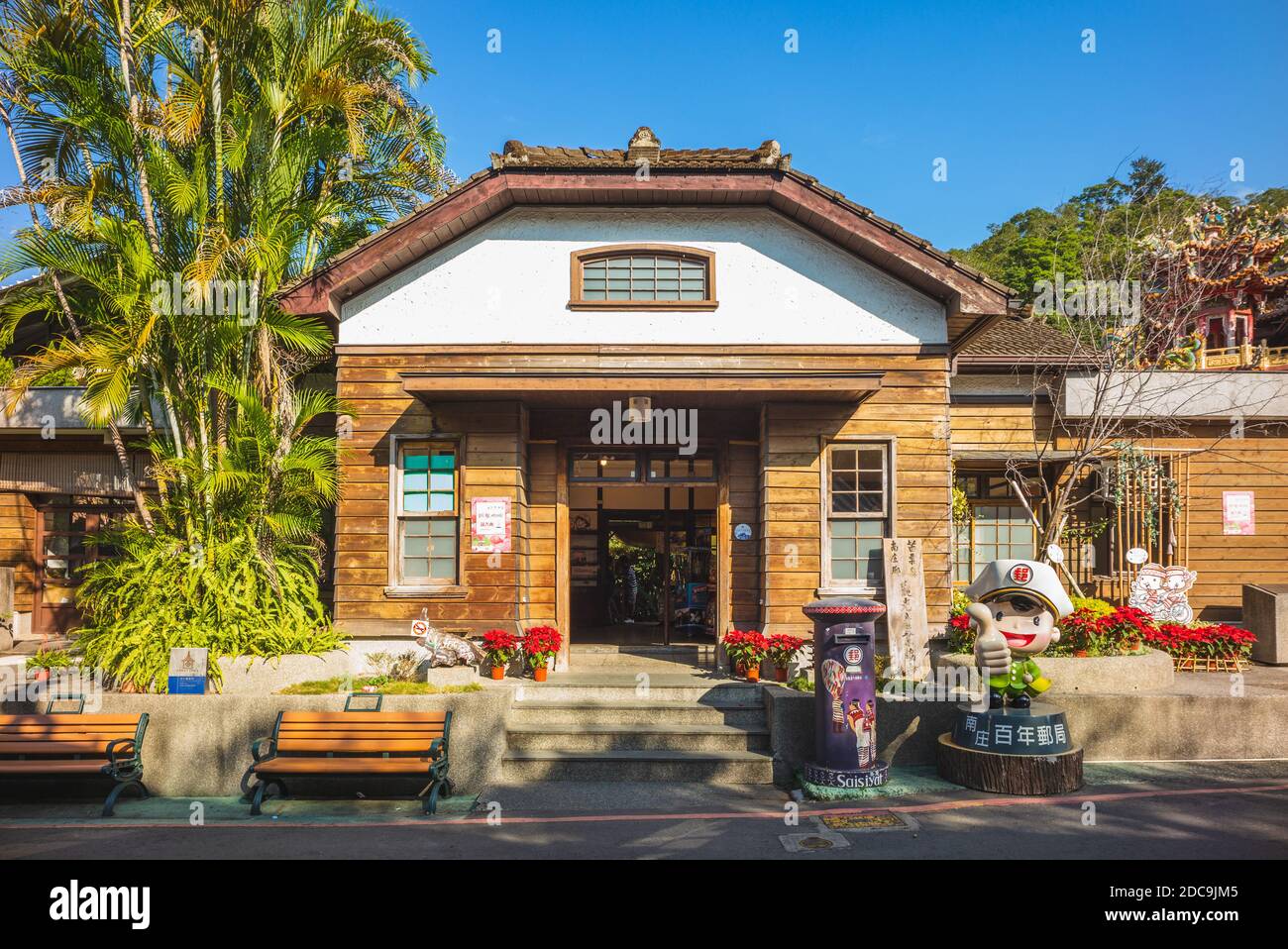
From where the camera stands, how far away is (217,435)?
1041 cm

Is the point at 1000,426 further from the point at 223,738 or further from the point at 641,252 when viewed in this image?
the point at 223,738

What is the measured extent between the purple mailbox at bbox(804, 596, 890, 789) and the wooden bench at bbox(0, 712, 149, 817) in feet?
22.0

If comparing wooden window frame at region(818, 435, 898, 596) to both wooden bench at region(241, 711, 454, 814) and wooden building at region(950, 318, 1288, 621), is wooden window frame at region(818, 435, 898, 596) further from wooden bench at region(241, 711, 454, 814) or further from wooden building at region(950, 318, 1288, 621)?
wooden bench at region(241, 711, 454, 814)

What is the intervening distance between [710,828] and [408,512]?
6137 millimetres

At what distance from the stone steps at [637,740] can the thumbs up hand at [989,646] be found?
8.03 feet

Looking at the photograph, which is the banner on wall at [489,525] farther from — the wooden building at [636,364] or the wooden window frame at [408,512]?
the wooden window frame at [408,512]

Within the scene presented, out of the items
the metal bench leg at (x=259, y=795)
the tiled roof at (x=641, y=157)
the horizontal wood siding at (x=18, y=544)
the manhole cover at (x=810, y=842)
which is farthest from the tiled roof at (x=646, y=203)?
the horizontal wood siding at (x=18, y=544)

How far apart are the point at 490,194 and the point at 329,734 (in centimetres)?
709

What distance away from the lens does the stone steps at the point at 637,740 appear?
9.19 meters

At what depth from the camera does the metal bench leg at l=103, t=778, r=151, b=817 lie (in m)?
7.79

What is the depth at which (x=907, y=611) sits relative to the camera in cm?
1039

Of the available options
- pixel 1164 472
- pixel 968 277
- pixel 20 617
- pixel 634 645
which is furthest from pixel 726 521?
pixel 20 617

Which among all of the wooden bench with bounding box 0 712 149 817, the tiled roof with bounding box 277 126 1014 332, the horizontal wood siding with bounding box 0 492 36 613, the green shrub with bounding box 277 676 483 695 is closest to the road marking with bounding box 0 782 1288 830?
the wooden bench with bounding box 0 712 149 817

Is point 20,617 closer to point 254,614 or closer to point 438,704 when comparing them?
point 254,614
